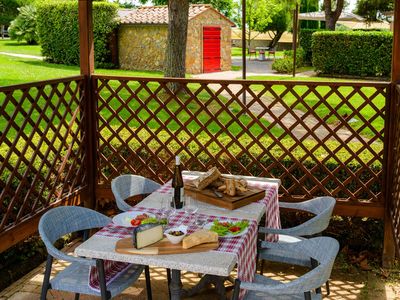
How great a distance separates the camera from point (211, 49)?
2158 cm

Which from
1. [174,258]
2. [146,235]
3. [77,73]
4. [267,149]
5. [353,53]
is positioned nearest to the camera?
[174,258]

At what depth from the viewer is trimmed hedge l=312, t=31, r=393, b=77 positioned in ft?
57.1

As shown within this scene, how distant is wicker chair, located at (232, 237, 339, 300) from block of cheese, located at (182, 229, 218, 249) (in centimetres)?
22

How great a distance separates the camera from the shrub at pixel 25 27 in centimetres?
3041

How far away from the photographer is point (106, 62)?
68.7ft

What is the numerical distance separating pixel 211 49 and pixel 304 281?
19604 millimetres

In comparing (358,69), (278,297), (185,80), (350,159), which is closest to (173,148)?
(185,80)

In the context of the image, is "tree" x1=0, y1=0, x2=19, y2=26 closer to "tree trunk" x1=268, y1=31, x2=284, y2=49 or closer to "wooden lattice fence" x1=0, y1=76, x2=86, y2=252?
"tree trunk" x1=268, y1=31, x2=284, y2=49

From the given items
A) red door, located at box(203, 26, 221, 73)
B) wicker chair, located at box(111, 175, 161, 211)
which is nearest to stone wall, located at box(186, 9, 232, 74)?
red door, located at box(203, 26, 221, 73)

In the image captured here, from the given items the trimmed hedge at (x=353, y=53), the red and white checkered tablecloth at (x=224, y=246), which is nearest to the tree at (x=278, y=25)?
the trimmed hedge at (x=353, y=53)

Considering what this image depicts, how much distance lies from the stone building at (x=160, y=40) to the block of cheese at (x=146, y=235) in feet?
57.3

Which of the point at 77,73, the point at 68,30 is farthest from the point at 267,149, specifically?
the point at 68,30

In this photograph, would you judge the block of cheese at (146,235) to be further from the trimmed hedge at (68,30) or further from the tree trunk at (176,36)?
the trimmed hedge at (68,30)

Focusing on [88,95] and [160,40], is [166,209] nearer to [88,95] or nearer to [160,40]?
[88,95]
